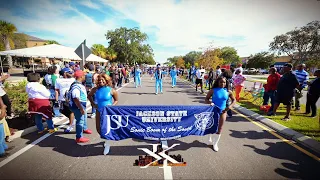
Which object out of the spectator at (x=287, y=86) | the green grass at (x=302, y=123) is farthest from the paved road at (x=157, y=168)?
the spectator at (x=287, y=86)

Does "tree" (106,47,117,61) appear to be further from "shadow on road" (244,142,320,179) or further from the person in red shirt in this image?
"shadow on road" (244,142,320,179)

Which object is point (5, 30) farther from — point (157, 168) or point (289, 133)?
point (289, 133)

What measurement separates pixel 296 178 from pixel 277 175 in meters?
0.28

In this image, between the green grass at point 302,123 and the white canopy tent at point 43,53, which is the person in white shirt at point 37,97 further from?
the white canopy tent at point 43,53

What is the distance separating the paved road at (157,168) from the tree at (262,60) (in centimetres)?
6566

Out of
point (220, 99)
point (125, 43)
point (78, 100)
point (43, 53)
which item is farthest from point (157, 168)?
point (125, 43)

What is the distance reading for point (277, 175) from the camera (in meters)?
2.94

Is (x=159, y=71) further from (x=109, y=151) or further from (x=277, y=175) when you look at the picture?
(x=277, y=175)

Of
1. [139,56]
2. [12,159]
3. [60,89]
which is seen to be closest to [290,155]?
[12,159]

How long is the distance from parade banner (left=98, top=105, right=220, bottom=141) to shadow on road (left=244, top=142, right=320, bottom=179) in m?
1.43

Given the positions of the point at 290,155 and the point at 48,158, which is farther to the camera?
the point at 290,155

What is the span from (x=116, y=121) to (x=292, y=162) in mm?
3858

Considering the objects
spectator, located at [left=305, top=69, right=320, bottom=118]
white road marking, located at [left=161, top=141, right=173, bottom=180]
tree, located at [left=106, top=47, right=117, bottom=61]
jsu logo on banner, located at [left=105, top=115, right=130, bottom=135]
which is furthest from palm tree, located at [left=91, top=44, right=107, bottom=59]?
white road marking, located at [left=161, top=141, right=173, bottom=180]

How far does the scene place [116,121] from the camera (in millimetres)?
3543
